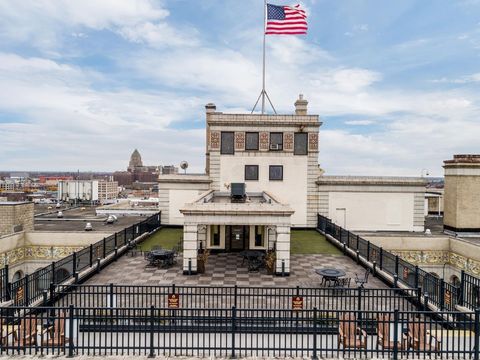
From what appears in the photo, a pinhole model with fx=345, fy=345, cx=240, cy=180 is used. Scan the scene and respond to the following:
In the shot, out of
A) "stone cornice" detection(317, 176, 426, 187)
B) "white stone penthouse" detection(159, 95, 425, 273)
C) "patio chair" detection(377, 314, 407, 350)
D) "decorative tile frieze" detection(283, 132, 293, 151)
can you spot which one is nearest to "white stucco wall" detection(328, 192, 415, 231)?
"white stone penthouse" detection(159, 95, 425, 273)

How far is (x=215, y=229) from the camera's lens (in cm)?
2364

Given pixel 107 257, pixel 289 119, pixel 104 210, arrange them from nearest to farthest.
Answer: pixel 107 257 < pixel 289 119 < pixel 104 210

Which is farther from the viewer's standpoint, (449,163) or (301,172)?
(301,172)

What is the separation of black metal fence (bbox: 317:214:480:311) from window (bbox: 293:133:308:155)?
6173 mm

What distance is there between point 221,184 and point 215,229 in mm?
8991

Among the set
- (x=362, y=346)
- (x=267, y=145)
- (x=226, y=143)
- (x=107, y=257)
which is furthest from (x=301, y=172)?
(x=362, y=346)

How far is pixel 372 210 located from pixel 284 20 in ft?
60.6

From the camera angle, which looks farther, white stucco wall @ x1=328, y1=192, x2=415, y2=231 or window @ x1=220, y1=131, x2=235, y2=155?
window @ x1=220, y1=131, x2=235, y2=155

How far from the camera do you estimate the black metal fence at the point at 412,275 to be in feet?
42.8

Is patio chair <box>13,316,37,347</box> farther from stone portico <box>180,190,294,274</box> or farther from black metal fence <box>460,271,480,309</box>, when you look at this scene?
black metal fence <box>460,271,480,309</box>

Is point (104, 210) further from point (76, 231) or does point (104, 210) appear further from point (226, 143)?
point (226, 143)

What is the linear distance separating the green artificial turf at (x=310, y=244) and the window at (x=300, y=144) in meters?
7.33

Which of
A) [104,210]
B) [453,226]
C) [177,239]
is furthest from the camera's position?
[104,210]

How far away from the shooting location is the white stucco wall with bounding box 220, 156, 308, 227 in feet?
105
